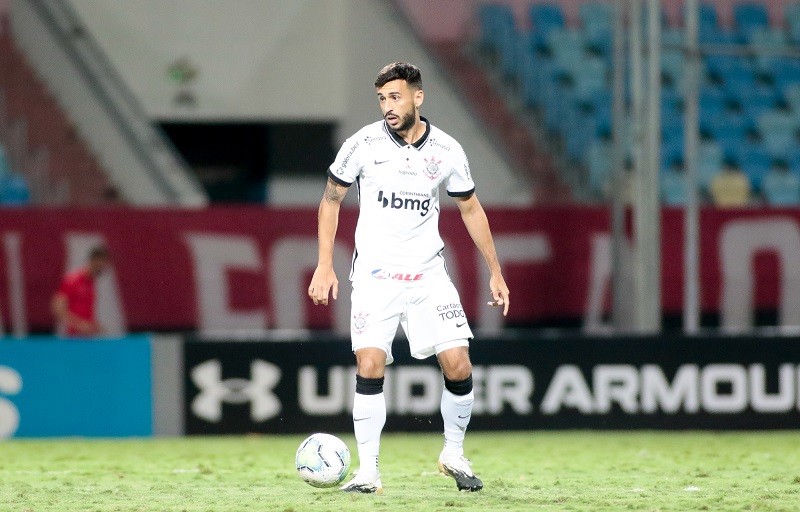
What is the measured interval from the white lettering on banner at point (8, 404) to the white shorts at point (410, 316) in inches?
192

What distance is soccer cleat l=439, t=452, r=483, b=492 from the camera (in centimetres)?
716

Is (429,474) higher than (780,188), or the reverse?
(780,188)

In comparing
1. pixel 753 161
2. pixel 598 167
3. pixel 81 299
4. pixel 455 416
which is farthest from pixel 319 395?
pixel 753 161

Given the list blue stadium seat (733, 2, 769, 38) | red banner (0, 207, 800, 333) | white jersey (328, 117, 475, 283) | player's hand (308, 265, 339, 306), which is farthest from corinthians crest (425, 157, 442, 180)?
blue stadium seat (733, 2, 769, 38)

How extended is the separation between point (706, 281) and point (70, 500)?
10230 mm

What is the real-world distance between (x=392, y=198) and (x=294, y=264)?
8.39 metres

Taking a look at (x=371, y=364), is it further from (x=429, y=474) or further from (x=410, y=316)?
(x=429, y=474)

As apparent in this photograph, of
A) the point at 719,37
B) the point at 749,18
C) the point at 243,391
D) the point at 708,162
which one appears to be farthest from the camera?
the point at 749,18

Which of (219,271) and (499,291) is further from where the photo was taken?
(219,271)

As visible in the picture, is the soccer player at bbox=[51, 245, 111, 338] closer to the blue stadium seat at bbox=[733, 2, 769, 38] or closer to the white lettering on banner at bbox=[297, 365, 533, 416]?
the white lettering on banner at bbox=[297, 365, 533, 416]

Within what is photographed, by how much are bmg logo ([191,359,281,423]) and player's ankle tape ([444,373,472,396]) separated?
4.21m

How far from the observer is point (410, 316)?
709 cm

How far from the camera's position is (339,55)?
17688mm

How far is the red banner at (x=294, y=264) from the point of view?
49.5ft
